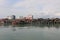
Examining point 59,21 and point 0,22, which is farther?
point 59,21

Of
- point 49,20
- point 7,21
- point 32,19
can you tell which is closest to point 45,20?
point 49,20

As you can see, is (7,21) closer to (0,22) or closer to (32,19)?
(0,22)

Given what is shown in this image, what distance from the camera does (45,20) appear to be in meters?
37.1

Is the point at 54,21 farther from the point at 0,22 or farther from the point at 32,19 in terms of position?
the point at 0,22

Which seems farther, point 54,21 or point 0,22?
point 54,21

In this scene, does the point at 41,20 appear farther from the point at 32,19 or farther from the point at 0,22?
the point at 0,22

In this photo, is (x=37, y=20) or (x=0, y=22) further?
(x=37, y=20)

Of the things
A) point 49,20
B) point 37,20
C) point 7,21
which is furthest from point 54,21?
point 7,21

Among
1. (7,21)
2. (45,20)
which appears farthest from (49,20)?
(7,21)

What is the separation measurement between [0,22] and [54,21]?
45.2ft

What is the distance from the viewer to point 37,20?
125 feet

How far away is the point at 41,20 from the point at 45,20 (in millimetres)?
1484

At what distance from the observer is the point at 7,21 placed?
36094mm

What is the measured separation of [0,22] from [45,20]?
39.2 feet
